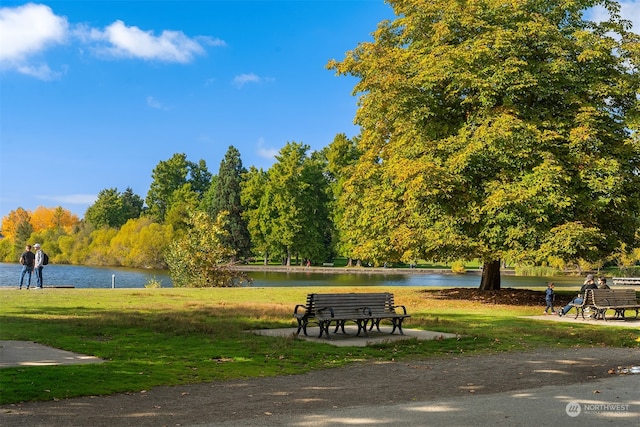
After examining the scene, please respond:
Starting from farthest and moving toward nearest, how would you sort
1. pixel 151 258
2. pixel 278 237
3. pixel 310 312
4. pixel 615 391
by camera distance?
Answer: pixel 278 237
pixel 151 258
pixel 310 312
pixel 615 391

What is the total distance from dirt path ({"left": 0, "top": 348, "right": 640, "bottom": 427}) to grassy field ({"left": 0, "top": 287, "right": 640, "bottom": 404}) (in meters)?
0.49

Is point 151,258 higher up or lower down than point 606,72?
lower down

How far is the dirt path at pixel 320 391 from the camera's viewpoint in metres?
6.95

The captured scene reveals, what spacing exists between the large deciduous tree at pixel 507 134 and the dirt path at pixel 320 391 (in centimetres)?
1206

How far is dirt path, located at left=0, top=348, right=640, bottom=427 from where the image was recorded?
6.95 metres

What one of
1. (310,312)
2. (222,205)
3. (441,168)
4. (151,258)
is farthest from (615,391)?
(222,205)

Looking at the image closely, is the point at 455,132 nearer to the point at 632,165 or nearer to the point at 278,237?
the point at 632,165

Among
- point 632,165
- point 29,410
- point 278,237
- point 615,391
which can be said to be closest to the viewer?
point 29,410

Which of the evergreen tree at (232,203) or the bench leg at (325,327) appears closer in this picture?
the bench leg at (325,327)

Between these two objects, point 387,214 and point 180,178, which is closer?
point 387,214

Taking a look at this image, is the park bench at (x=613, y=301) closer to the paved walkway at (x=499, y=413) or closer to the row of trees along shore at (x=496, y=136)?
the row of trees along shore at (x=496, y=136)

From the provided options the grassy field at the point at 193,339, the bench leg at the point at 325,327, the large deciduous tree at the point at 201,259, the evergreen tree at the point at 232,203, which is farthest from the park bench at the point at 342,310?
the evergreen tree at the point at 232,203

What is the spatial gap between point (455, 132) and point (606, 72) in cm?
619

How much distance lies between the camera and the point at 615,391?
27.5 ft
